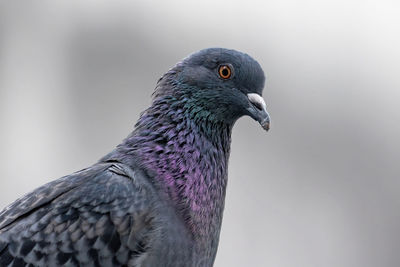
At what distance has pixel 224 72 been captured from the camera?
6422 mm

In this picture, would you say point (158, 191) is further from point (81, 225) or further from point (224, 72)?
point (224, 72)

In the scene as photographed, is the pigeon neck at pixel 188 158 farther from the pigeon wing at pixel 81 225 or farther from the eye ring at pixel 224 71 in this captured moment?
the eye ring at pixel 224 71

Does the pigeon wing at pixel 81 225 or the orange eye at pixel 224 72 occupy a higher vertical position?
the orange eye at pixel 224 72

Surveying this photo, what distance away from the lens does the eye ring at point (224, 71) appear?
6.41 meters

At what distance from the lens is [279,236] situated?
15906mm

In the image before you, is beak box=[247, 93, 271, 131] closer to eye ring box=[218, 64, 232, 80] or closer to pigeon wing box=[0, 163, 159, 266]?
eye ring box=[218, 64, 232, 80]

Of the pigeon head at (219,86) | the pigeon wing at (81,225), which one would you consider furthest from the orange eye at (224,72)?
the pigeon wing at (81,225)

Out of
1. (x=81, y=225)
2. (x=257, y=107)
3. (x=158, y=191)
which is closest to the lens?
(x=81, y=225)

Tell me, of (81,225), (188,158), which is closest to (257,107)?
(188,158)

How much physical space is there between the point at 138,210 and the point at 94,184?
0.34 metres

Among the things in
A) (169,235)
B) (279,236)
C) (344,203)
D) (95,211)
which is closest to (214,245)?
(169,235)

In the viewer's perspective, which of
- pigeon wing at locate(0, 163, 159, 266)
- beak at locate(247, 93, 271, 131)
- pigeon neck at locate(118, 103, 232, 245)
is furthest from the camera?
beak at locate(247, 93, 271, 131)

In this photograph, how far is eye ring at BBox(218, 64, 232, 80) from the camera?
21.0ft

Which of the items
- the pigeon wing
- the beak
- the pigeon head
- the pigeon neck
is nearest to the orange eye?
the pigeon head
